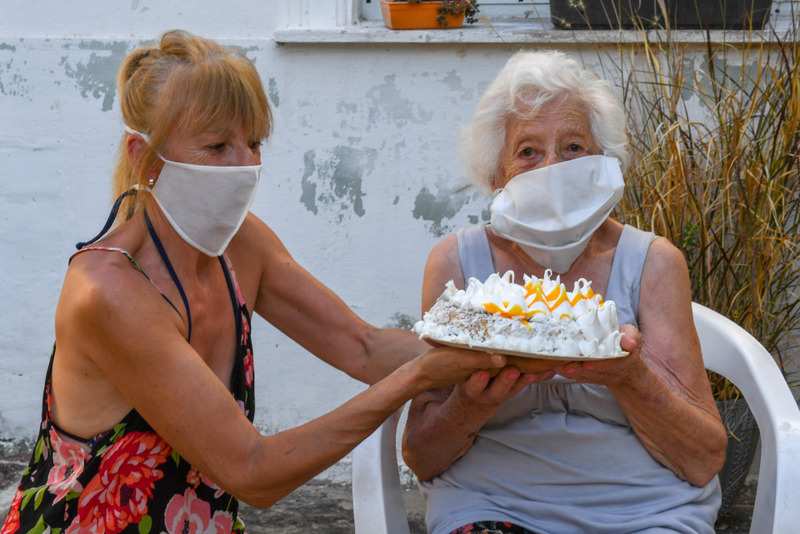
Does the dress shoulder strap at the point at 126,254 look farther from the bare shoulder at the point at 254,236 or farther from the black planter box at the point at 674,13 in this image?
the black planter box at the point at 674,13

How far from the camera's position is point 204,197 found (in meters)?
2.30

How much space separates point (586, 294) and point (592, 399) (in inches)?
13.9

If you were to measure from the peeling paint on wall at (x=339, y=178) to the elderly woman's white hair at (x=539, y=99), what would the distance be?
1419 mm

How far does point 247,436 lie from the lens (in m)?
2.19

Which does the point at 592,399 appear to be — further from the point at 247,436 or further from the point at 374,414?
the point at 247,436

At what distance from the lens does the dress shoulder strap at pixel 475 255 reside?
2.62 m

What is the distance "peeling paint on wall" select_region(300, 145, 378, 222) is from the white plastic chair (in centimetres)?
163

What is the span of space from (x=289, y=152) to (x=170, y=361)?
208 cm

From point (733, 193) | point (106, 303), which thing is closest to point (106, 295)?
point (106, 303)

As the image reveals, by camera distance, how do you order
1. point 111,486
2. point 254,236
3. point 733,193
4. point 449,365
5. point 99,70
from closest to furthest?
point 449,365, point 111,486, point 254,236, point 733,193, point 99,70

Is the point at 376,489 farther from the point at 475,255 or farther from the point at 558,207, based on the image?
the point at 558,207

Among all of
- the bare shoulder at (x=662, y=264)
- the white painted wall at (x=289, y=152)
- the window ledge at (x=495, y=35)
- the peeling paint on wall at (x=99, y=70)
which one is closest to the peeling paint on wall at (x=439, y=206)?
the white painted wall at (x=289, y=152)

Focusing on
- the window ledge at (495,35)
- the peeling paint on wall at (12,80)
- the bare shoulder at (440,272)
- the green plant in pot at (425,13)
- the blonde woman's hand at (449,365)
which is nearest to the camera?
the blonde woman's hand at (449,365)

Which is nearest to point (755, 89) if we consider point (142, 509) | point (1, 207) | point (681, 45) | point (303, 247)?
point (681, 45)
